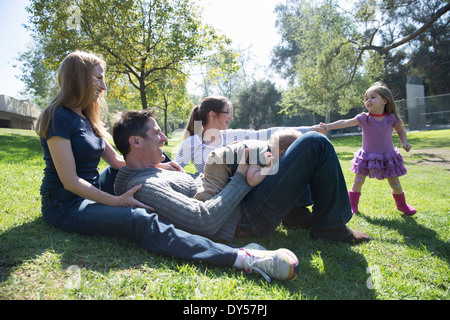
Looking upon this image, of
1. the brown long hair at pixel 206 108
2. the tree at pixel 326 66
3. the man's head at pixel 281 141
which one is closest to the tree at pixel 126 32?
the tree at pixel 326 66

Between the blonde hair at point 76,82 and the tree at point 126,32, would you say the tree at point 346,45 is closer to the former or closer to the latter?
the tree at point 126,32

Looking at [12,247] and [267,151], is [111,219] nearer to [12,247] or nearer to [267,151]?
[12,247]

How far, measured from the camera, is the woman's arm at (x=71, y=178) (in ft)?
7.06

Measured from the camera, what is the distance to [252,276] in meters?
1.98

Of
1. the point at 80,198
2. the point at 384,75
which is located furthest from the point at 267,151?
the point at 384,75

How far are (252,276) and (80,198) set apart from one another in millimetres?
1547

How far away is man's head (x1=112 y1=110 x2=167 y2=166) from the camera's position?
2.48 metres

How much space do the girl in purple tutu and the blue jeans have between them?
1.94 metres

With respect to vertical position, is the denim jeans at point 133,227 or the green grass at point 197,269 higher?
the denim jeans at point 133,227

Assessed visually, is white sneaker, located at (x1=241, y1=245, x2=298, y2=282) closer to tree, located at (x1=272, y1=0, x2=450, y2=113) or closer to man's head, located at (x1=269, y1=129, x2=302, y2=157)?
man's head, located at (x1=269, y1=129, x2=302, y2=157)

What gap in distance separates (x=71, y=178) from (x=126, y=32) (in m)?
13.0

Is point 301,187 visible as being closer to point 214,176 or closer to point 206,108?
point 214,176

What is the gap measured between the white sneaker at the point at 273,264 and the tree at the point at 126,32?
1295 cm

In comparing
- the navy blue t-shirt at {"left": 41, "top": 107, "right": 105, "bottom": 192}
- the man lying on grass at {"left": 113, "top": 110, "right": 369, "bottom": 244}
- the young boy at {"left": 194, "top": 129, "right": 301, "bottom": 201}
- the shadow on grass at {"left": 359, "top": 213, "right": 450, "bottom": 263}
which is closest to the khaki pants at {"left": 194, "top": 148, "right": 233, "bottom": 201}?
the young boy at {"left": 194, "top": 129, "right": 301, "bottom": 201}
